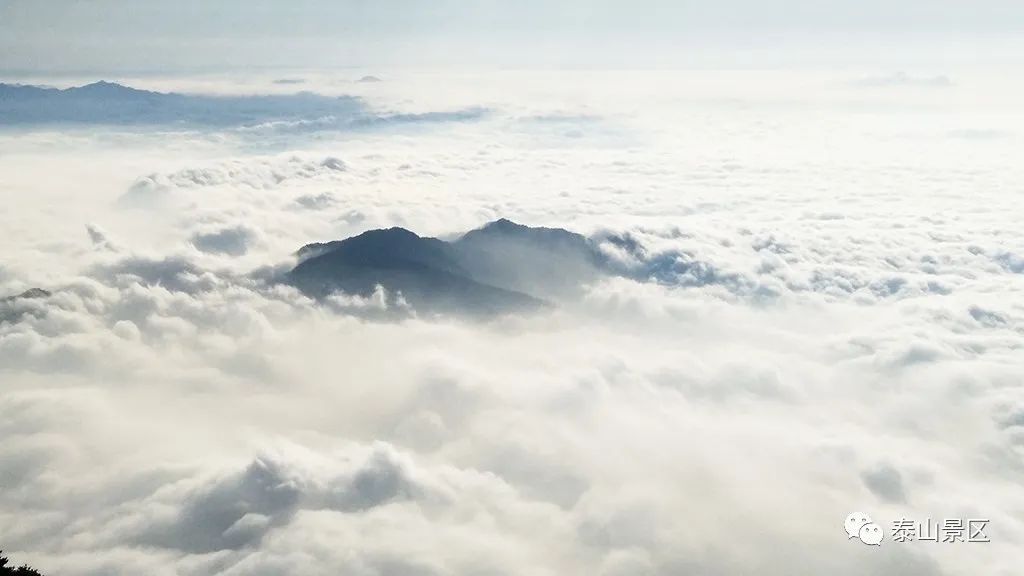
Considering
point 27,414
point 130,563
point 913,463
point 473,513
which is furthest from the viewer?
point 27,414

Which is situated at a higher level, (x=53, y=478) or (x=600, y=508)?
(x=53, y=478)

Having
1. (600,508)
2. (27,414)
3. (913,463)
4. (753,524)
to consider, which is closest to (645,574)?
(600,508)

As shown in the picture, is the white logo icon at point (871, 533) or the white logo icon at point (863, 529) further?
the white logo icon at point (863, 529)

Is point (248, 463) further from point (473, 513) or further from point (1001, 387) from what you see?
point (1001, 387)

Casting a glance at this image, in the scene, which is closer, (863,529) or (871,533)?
(863,529)

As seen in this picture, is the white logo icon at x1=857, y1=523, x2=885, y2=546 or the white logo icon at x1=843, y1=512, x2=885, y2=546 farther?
the white logo icon at x1=843, y1=512, x2=885, y2=546

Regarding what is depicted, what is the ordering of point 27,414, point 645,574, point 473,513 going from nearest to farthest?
point 645,574
point 473,513
point 27,414

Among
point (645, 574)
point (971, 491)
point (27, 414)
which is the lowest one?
point (645, 574)

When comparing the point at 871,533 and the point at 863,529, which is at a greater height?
the point at 863,529
